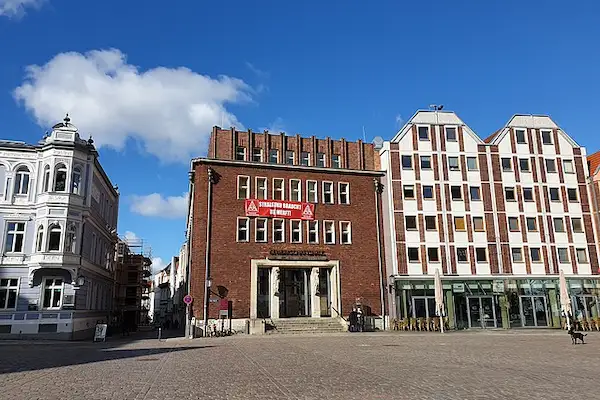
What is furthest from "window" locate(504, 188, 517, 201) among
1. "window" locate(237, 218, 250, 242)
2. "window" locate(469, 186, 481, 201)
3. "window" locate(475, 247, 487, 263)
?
"window" locate(237, 218, 250, 242)

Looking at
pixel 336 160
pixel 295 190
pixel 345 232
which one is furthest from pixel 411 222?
pixel 295 190

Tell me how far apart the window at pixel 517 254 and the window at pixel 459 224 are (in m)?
4.38

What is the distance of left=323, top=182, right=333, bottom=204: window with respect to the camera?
38.1 meters

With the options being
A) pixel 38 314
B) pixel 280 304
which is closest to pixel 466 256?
pixel 280 304

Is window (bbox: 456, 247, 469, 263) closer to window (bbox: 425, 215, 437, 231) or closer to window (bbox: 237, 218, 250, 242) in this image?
window (bbox: 425, 215, 437, 231)

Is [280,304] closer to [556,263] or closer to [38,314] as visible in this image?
[38,314]

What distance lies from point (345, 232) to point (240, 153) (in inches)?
400

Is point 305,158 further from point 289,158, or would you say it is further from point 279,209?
point 279,209

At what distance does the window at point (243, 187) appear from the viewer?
1423 inches

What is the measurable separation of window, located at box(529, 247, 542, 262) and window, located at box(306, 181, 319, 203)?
18017 millimetres

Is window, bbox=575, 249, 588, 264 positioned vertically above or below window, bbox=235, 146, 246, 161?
below

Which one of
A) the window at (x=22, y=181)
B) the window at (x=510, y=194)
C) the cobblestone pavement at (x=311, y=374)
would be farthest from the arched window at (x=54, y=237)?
the window at (x=510, y=194)

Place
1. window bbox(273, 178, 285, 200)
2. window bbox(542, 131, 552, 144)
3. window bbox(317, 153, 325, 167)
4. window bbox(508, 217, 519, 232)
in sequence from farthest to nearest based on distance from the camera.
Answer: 1. window bbox(542, 131, 552, 144)
2. window bbox(317, 153, 325, 167)
3. window bbox(508, 217, 519, 232)
4. window bbox(273, 178, 285, 200)

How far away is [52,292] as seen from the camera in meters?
30.3
